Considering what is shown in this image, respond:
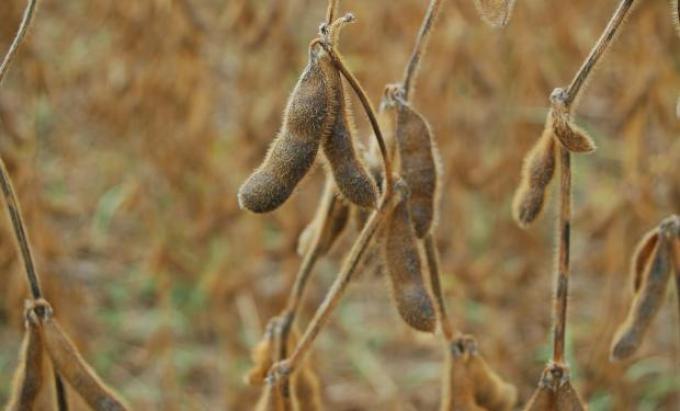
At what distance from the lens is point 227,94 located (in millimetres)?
4766

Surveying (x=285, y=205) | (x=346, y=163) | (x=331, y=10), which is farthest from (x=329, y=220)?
(x=285, y=205)

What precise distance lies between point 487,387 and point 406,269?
32cm

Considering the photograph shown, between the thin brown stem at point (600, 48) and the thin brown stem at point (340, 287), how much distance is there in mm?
289

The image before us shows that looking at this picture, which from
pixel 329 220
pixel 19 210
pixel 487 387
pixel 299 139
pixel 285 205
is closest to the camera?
pixel 299 139

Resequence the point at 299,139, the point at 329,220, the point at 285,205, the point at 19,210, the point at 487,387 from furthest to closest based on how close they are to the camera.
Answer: the point at 285,205 < the point at 487,387 < the point at 329,220 < the point at 19,210 < the point at 299,139

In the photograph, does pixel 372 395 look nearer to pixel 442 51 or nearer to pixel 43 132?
pixel 442 51

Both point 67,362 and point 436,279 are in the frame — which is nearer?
point 67,362

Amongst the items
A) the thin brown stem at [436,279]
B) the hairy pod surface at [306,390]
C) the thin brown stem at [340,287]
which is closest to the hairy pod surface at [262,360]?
the hairy pod surface at [306,390]

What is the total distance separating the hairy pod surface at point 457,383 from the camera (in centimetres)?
159

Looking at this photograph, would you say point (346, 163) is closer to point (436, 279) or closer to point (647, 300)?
point (436, 279)

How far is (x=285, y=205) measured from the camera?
3139 millimetres

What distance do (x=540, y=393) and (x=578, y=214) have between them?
92.2 inches

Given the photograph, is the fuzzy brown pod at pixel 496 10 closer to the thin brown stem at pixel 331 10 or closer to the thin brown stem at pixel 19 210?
the thin brown stem at pixel 331 10

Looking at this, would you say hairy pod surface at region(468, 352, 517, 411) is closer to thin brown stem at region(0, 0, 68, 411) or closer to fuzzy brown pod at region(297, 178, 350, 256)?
fuzzy brown pod at region(297, 178, 350, 256)
